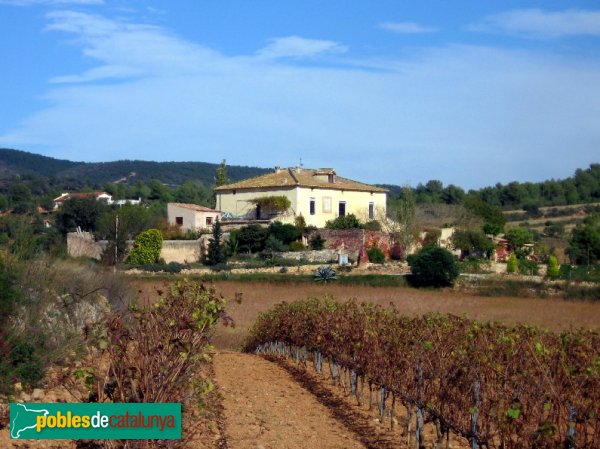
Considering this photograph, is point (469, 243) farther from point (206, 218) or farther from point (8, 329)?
point (8, 329)

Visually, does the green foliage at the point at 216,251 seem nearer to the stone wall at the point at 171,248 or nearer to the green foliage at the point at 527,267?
the stone wall at the point at 171,248

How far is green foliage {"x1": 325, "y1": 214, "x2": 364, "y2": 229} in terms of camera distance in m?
48.4

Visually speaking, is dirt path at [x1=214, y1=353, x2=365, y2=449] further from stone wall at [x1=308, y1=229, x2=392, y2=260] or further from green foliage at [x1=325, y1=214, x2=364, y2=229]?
green foliage at [x1=325, y1=214, x2=364, y2=229]

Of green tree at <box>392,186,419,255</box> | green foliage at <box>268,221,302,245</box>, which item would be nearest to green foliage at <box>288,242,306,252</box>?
green foliage at <box>268,221,302,245</box>

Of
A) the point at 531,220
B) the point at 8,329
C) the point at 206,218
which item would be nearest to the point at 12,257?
the point at 8,329

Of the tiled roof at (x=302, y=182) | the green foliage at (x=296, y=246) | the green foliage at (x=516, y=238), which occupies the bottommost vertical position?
the green foliage at (x=296, y=246)

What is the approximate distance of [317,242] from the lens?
45.7 m

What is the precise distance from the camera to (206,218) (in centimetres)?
4947

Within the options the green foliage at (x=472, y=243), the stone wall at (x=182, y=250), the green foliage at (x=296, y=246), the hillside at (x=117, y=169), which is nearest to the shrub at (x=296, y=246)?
the green foliage at (x=296, y=246)

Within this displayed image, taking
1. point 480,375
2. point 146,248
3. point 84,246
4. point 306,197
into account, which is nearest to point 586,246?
point 306,197

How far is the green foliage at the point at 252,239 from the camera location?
44688 mm

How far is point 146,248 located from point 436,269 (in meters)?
15.7

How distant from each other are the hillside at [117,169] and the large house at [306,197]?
88999 millimetres

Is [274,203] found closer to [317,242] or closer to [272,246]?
[317,242]
